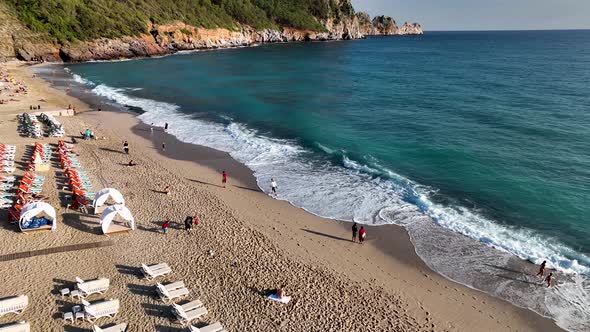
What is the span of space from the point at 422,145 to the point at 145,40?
284ft

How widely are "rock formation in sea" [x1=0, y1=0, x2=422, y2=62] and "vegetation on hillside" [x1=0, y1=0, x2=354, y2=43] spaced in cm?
177

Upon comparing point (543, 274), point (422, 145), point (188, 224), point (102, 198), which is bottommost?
point (543, 274)

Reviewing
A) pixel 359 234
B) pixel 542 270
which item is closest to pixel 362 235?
pixel 359 234

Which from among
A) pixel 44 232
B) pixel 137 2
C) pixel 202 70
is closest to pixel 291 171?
pixel 44 232

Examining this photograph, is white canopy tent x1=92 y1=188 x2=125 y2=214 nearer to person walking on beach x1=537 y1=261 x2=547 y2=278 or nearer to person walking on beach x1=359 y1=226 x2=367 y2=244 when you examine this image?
person walking on beach x1=359 y1=226 x2=367 y2=244

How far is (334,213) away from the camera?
2122 centimetres

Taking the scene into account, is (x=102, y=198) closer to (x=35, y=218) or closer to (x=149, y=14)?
(x=35, y=218)

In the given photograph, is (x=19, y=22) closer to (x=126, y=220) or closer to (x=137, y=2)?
(x=137, y=2)

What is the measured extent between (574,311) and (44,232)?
22187 millimetres

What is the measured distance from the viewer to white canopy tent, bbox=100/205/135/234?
1767 cm

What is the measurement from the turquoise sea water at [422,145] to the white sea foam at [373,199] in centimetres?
8

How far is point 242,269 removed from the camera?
15.9 metres

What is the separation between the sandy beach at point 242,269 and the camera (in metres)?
13.4

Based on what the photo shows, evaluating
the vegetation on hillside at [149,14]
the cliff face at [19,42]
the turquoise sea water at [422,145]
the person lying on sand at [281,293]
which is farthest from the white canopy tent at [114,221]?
the vegetation on hillside at [149,14]
